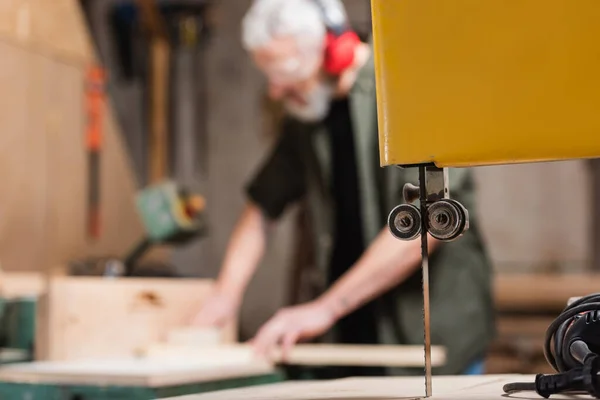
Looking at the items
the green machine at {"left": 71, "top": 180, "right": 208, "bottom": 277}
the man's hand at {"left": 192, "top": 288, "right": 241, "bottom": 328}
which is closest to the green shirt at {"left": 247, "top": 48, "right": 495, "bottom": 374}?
the man's hand at {"left": 192, "top": 288, "right": 241, "bottom": 328}

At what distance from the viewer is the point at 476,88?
1.08m

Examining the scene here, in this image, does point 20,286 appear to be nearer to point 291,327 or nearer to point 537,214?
point 291,327

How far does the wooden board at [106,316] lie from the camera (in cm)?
275

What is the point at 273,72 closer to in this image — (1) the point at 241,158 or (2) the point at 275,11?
(2) the point at 275,11

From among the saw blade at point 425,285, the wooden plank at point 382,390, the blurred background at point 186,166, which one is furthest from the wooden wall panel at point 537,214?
the saw blade at point 425,285

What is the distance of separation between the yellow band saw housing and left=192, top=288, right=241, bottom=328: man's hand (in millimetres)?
1828

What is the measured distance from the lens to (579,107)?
41.1 inches

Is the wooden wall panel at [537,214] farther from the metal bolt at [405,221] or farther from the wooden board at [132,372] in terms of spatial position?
the metal bolt at [405,221]

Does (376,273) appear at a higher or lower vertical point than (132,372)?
higher

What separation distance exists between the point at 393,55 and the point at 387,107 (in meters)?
0.06

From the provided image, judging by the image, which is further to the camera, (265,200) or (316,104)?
(265,200)

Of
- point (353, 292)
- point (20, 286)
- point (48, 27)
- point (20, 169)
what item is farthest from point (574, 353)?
point (48, 27)

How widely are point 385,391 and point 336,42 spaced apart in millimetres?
1746

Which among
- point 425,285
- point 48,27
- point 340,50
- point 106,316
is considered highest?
point 48,27
